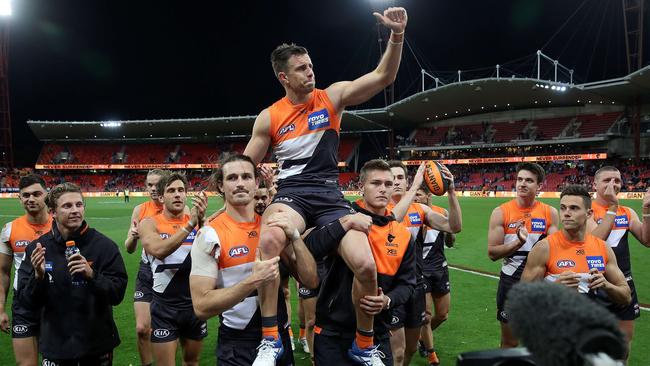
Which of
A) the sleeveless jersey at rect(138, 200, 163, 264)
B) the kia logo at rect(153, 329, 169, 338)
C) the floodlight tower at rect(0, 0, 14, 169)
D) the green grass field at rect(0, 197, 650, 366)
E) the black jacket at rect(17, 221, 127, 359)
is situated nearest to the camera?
the black jacket at rect(17, 221, 127, 359)

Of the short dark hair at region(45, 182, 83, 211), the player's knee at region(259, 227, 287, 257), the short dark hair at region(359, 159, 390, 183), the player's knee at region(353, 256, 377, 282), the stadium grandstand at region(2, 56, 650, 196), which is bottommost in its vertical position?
the player's knee at region(353, 256, 377, 282)

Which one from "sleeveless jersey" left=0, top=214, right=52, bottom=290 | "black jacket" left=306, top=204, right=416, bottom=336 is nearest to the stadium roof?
"black jacket" left=306, top=204, right=416, bottom=336

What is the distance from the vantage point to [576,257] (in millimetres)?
4531

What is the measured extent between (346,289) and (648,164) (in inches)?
2024

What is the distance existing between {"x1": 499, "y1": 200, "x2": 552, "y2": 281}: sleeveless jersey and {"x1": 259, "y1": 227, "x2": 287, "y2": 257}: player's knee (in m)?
3.50

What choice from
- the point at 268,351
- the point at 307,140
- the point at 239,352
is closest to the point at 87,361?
the point at 239,352

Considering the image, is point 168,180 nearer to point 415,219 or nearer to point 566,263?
point 415,219

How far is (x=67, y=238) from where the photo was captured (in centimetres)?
409

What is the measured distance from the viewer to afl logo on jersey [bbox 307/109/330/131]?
424cm

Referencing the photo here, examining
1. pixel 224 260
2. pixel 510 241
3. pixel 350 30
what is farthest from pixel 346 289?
pixel 350 30

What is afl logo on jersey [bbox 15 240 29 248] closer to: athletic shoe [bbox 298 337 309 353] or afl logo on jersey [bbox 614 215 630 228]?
athletic shoe [bbox 298 337 309 353]

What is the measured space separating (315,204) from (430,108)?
54475 mm

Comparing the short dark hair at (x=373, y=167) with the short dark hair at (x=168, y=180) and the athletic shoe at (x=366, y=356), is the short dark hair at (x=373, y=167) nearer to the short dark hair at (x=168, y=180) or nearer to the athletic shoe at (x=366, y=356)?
the athletic shoe at (x=366, y=356)

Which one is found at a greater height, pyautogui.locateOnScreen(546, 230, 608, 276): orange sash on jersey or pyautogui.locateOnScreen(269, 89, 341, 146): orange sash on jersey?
pyautogui.locateOnScreen(269, 89, 341, 146): orange sash on jersey
